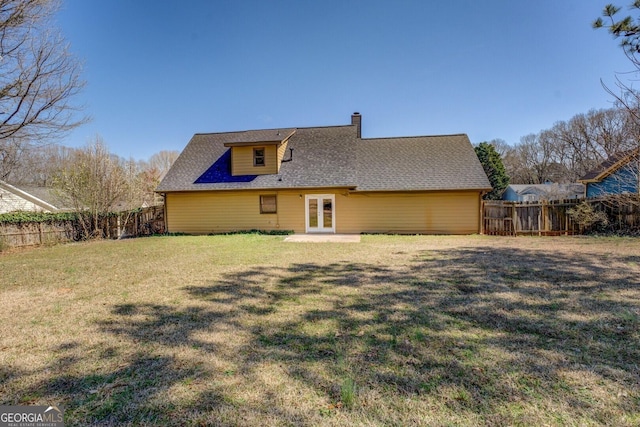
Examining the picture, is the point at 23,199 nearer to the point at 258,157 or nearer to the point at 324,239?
the point at 258,157

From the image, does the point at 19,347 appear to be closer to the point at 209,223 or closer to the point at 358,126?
the point at 209,223

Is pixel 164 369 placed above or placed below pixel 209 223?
below

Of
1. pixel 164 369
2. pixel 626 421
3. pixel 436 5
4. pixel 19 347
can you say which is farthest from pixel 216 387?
pixel 436 5

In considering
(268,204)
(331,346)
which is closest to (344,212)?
(268,204)

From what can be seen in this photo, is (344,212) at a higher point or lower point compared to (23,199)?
lower

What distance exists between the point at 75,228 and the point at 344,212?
1330 centimetres

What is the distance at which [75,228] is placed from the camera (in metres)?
14.7

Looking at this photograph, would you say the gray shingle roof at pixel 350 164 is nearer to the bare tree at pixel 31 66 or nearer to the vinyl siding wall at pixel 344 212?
the vinyl siding wall at pixel 344 212

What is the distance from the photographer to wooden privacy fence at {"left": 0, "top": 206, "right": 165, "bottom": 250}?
40.2 feet

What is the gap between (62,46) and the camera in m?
8.97

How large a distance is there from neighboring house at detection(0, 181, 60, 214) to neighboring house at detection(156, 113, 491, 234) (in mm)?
11893

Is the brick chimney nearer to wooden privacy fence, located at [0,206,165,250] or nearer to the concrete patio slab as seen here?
the concrete patio slab

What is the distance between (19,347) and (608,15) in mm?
9849

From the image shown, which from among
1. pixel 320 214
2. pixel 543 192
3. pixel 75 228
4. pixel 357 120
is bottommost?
pixel 75 228
